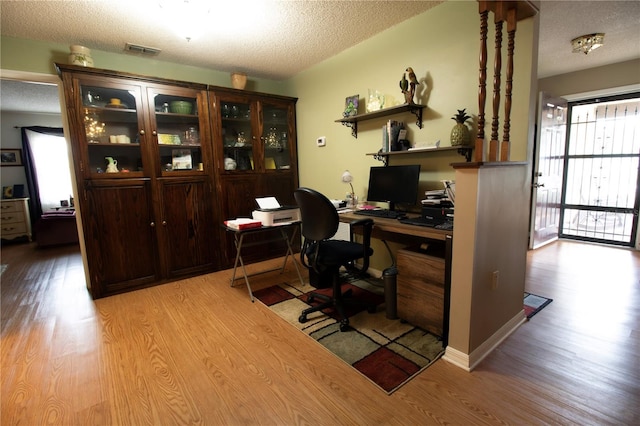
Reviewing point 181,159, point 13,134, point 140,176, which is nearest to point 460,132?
point 181,159

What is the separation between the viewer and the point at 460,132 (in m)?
2.16

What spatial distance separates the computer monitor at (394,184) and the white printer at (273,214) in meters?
0.77

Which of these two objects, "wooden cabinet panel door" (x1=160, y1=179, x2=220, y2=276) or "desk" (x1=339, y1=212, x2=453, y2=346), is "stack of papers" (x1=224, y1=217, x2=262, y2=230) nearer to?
"wooden cabinet panel door" (x1=160, y1=179, x2=220, y2=276)

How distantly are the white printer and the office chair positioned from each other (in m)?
0.64

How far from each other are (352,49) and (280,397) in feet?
10.1

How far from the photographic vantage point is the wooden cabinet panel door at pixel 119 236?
2.79 m

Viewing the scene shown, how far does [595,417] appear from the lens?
135 centimetres

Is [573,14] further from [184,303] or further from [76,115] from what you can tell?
[76,115]

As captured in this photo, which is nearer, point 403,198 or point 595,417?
point 595,417

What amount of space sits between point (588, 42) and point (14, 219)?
851 centimetres

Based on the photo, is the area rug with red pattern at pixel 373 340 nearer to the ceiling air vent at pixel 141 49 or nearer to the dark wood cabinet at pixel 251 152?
the dark wood cabinet at pixel 251 152

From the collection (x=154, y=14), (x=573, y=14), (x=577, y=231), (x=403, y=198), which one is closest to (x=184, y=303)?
(x=403, y=198)

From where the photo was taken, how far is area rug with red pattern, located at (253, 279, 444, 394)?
66.7 inches

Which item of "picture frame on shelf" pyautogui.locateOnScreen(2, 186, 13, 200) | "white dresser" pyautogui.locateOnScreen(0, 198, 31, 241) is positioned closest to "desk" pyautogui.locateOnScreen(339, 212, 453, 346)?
"white dresser" pyautogui.locateOnScreen(0, 198, 31, 241)
